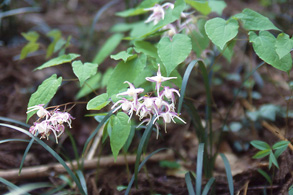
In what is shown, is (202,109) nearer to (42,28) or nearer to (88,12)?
(42,28)

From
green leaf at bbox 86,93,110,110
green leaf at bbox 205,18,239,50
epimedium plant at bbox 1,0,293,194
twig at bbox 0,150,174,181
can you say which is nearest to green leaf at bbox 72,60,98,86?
epimedium plant at bbox 1,0,293,194

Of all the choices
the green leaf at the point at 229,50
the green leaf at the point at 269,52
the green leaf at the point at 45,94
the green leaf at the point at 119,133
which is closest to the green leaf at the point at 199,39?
the green leaf at the point at 229,50

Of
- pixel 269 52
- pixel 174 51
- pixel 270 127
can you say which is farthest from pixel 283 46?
pixel 270 127

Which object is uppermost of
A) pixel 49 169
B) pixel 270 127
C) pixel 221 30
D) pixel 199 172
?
pixel 221 30

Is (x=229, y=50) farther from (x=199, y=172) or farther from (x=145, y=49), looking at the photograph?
(x=199, y=172)

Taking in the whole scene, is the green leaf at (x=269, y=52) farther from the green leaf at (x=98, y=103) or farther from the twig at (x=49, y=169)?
the twig at (x=49, y=169)

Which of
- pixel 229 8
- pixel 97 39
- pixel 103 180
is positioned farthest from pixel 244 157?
pixel 229 8
